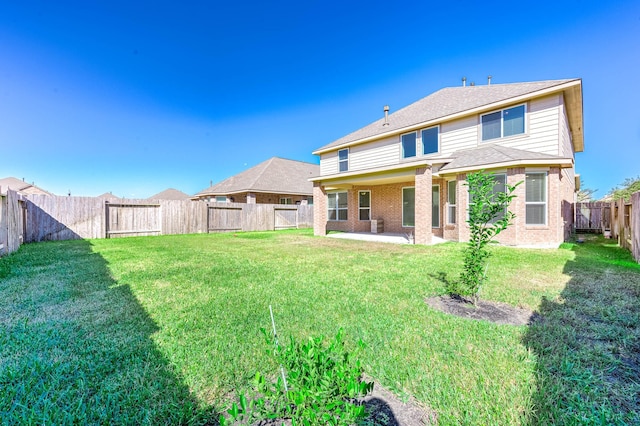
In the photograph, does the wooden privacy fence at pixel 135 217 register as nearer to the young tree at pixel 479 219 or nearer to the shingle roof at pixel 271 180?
the shingle roof at pixel 271 180

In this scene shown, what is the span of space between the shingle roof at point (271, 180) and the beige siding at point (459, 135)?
12.2 metres

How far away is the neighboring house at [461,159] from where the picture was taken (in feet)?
30.0

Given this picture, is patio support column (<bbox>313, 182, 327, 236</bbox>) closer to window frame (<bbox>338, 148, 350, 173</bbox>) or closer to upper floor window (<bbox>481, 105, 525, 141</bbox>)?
window frame (<bbox>338, 148, 350, 173</bbox>)

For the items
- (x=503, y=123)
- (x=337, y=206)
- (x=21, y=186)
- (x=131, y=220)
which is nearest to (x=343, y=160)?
(x=337, y=206)

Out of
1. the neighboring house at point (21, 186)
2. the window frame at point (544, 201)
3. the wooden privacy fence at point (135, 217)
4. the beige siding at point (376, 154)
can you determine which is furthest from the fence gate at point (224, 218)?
the neighboring house at point (21, 186)

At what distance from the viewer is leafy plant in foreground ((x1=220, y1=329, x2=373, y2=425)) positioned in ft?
4.40

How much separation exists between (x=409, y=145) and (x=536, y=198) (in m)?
5.76

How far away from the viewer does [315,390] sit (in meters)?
1.51

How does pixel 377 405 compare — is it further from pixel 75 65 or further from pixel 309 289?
pixel 75 65

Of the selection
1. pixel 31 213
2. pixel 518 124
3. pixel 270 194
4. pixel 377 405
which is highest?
pixel 518 124

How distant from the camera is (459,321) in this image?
3.26 meters

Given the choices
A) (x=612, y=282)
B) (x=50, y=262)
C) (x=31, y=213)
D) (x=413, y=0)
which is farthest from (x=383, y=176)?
(x=31, y=213)

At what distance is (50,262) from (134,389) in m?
7.31

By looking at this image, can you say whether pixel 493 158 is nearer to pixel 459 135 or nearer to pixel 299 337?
pixel 459 135
